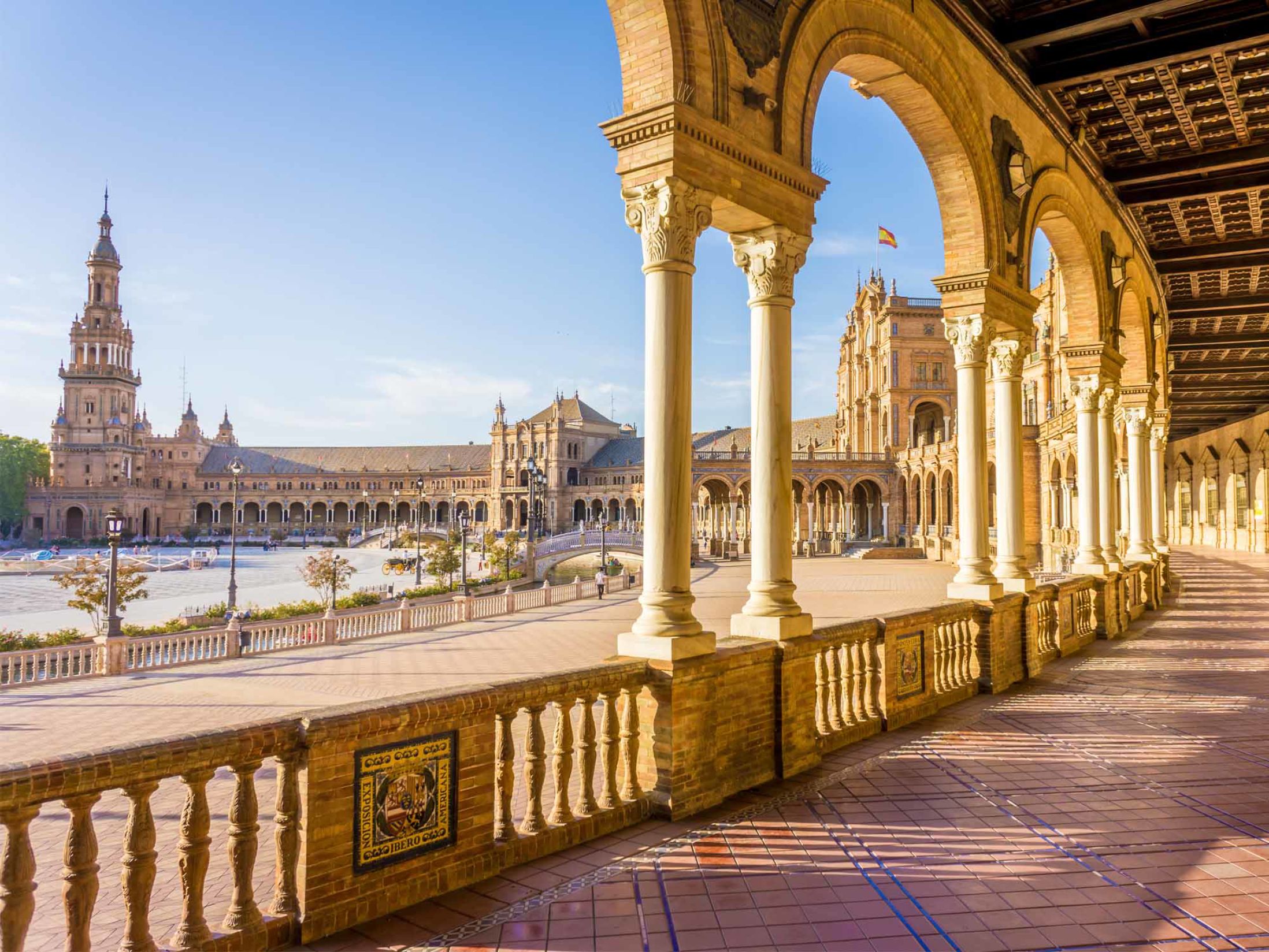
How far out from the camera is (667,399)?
5.55 meters

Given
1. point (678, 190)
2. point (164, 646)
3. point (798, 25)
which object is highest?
point (798, 25)

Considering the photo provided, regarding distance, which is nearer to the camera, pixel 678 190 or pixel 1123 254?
pixel 678 190

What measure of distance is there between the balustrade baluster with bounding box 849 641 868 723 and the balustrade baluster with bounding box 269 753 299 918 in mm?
4623

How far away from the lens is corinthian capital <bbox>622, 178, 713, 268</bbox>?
5.58 meters

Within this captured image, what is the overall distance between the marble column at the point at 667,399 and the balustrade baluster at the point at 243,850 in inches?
97.9

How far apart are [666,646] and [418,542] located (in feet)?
170

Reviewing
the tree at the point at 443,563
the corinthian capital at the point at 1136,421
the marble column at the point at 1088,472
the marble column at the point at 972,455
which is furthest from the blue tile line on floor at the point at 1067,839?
the tree at the point at 443,563

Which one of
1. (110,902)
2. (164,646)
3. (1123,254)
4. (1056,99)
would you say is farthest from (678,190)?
(164,646)

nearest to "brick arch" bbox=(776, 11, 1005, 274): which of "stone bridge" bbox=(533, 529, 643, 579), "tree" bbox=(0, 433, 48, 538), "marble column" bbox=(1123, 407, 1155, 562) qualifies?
"marble column" bbox=(1123, 407, 1155, 562)

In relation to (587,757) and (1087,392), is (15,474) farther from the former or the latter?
(587,757)

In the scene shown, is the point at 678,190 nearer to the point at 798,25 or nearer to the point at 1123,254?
the point at 798,25

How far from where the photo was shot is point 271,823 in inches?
259

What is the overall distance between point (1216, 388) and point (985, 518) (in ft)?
86.0

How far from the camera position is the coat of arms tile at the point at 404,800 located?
3721 mm
